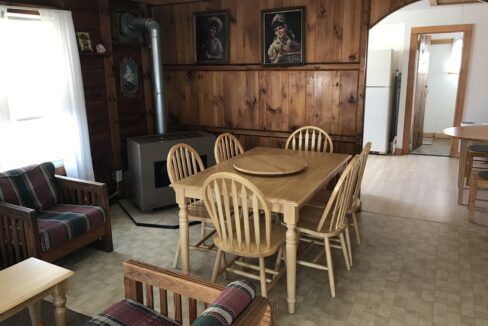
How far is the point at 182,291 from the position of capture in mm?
1599

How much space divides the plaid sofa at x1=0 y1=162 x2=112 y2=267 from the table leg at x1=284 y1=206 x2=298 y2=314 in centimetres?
157

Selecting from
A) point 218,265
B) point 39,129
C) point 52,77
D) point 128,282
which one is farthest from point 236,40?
point 128,282

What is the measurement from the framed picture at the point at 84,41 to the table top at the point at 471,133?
368 centimetres

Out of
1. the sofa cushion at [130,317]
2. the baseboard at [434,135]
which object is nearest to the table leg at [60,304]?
the sofa cushion at [130,317]

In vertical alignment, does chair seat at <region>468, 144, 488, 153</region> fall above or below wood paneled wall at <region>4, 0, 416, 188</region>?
below

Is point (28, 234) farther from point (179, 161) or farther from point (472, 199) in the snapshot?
point (472, 199)

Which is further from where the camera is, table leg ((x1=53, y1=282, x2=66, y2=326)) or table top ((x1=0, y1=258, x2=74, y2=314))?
table leg ((x1=53, y1=282, x2=66, y2=326))

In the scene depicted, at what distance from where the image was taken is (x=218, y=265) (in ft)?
8.48

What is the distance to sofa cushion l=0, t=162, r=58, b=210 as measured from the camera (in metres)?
2.88

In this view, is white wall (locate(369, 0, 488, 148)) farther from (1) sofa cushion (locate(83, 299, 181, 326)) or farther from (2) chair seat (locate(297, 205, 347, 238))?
(1) sofa cushion (locate(83, 299, 181, 326))

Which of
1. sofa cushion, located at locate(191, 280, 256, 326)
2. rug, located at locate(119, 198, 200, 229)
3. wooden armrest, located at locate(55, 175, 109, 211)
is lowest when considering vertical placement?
rug, located at locate(119, 198, 200, 229)

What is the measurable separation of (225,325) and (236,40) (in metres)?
3.44

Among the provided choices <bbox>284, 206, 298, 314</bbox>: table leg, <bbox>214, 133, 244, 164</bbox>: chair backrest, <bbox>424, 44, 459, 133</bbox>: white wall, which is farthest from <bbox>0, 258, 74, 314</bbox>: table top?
<bbox>424, 44, 459, 133</bbox>: white wall

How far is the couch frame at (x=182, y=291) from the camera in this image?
135 centimetres
